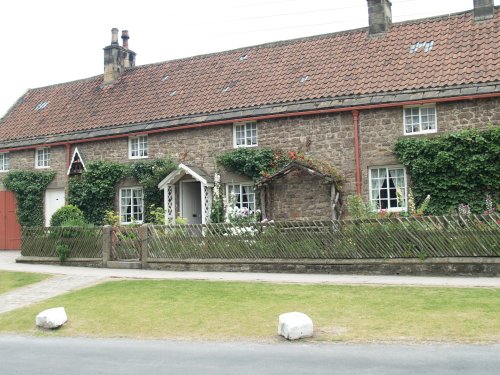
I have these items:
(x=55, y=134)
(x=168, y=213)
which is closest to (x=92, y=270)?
(x=168, y=213)

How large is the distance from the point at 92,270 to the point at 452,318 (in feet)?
36.1

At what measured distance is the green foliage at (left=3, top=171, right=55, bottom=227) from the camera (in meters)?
24.8

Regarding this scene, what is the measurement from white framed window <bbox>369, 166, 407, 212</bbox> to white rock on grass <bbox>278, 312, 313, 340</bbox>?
10.6 metres

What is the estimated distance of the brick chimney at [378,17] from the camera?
21578 millimetres

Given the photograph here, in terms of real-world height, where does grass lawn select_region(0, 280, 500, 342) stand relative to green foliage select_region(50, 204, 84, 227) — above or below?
below

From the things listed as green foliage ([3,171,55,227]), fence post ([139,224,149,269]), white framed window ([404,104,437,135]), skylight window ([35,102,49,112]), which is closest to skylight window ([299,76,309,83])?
white framed window ([404,104,437,135])

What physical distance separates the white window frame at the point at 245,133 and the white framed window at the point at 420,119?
18.1 feet

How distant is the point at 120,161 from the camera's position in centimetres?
2331

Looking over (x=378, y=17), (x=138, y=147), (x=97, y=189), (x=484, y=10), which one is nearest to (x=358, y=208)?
(x=378, y=17)

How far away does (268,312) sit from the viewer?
384 inches

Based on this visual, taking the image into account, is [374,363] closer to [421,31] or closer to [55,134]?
[421,31]

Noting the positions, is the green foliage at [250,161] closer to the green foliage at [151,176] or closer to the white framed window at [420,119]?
the green foliage at [151,176]

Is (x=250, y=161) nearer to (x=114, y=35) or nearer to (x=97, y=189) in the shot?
(x=97, y=189)

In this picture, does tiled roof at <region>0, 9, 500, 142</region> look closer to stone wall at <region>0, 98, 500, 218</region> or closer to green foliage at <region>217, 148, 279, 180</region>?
stone wall at <region>0, 98, 500, 218</region>
